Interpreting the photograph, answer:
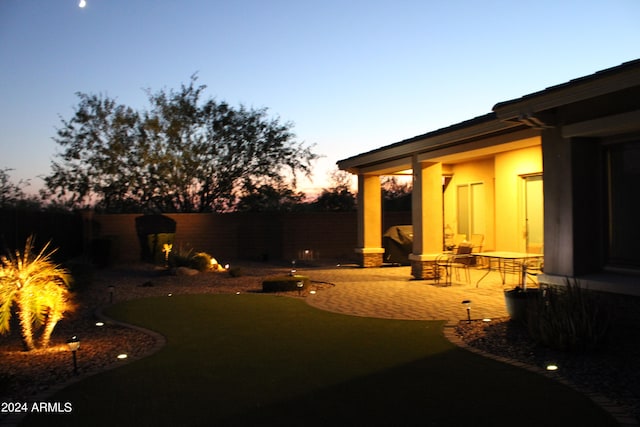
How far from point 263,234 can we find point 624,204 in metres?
15.3

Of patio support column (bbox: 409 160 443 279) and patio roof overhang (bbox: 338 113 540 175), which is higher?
patio roof overhang (bbox: 338 113 540 175)

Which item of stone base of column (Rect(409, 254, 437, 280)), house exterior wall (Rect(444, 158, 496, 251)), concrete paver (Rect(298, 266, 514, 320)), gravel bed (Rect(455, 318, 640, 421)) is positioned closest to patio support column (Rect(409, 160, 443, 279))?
stone base of column (Rect(409, 254, 437, 280))

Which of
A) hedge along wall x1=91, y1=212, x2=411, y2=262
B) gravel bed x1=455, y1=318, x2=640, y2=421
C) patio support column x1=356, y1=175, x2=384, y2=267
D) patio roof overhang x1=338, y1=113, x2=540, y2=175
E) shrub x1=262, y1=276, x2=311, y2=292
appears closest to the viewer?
gravel bed x1=455, y1=318, x2=640, y2=421

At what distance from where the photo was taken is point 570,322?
6.18 meters

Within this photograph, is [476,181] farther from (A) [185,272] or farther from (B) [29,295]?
(B) [29,295]

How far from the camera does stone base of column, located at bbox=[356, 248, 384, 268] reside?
1720 cm

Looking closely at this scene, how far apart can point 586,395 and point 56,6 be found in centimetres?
935

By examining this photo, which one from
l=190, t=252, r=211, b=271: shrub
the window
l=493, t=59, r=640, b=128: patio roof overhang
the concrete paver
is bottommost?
the concrete paver

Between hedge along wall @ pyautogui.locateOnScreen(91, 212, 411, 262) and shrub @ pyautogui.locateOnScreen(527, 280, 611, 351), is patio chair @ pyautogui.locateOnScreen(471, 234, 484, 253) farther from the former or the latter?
shrub @ pyautogui.locateOnScreen(527, 280, 611, 351)

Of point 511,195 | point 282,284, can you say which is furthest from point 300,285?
point 511,195

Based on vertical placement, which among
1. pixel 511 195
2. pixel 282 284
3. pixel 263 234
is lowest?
pixel 282 284

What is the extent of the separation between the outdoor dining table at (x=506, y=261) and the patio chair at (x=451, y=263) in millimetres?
433

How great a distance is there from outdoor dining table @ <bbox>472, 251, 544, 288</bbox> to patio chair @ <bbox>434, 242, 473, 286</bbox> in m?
0.43

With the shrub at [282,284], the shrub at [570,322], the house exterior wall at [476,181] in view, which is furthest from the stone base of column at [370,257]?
the shrub at [570,322]
